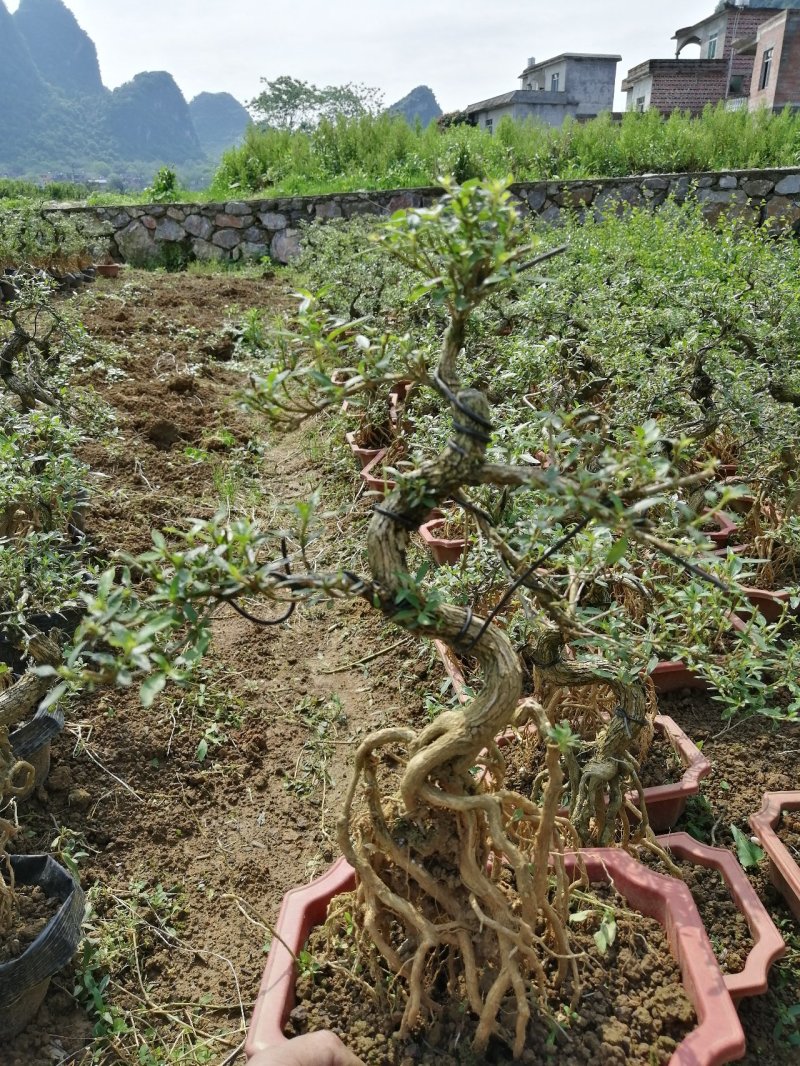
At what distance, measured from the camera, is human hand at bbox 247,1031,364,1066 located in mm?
1226

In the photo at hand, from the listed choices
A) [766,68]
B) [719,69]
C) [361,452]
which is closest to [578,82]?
[719,69]

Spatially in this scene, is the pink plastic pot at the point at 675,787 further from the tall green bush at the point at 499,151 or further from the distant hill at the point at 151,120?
the distant hill at the point at 151,120

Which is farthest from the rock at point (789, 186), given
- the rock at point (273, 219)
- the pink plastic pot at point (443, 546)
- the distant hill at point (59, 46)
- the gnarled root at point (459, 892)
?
the distant hill at point (59, 46)

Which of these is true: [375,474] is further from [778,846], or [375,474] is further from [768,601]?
[778,846]

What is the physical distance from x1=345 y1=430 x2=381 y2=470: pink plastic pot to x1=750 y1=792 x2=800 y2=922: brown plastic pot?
2725mm

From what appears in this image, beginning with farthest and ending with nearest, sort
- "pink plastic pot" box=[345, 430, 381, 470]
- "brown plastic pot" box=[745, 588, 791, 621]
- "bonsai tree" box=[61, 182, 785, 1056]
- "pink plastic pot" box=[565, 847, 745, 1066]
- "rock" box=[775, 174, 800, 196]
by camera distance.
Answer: "rock" box=[775, 174, 800, 196]
"pink plastic pot" box=[345, 430, 381, 470]
"brown plastic pot" box=[745, 588, 791, 621]
"pink plastic pot" box=[565, 847, 745, 1066]
"bonsai tree" box=[61, 182, 785, 1056]

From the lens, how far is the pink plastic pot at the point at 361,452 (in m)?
4.25

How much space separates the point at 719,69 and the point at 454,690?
33.2 meters

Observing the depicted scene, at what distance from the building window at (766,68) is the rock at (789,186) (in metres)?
23.1

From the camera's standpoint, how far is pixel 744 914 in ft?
5.60

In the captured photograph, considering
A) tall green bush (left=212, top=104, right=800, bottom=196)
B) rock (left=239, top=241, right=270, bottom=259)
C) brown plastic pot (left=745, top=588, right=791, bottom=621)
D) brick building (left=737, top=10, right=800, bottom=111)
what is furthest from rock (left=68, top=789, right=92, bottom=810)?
brick building (left=737, top=10, right=800, bottom=111)

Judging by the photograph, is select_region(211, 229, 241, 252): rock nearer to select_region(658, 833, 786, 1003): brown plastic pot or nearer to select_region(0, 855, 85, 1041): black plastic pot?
select_region(0, 855, 85, 1041): black plastic pot

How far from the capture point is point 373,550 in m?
1.19

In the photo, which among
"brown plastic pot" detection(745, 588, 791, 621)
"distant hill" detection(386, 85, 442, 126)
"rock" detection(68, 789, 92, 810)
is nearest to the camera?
"rock" detection(68, 789, 92, 810)
